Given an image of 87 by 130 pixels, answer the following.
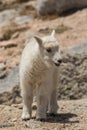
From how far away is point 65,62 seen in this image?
17.2m

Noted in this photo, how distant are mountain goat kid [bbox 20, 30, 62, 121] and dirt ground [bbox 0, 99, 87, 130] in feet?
0.88

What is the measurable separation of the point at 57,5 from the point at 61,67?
48.6ft

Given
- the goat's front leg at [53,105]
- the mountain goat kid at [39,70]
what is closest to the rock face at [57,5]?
the goat's front leg at [53,105]

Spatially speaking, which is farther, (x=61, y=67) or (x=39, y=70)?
(x=61, y=67)

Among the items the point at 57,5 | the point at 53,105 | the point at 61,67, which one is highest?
the point at 53,105

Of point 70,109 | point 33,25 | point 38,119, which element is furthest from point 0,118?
point 33,25

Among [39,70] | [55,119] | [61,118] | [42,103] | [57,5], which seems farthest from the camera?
[57,5]

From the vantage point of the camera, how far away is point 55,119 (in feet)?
42.3

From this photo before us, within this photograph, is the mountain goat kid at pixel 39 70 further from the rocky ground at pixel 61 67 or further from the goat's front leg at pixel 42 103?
the rocky ground at pixel 61 67

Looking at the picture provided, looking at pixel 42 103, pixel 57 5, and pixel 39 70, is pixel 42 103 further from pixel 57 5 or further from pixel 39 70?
pixel 57 5

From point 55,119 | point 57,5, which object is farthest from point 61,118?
point 57,5

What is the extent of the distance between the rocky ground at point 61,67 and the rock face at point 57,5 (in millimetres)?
366

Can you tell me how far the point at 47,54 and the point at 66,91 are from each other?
5.34 metres

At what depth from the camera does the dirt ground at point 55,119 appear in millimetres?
12133
